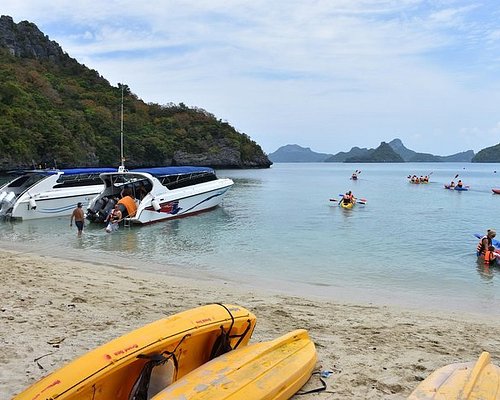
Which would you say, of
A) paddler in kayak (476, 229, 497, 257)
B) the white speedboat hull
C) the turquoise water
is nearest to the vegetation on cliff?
the white speedboat hull

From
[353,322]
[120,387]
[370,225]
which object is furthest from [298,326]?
[370,225]

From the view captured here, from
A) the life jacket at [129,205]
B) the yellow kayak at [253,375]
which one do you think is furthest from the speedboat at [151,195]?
the yellow kayak at [253,375]

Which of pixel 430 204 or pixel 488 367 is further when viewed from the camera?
pixel 430 204

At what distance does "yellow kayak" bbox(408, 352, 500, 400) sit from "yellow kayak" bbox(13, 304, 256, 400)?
1.68 meters

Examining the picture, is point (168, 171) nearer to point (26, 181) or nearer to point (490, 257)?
point (26, 181)

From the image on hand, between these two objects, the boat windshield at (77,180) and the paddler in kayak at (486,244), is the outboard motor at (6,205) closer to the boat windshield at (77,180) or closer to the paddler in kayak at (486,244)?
the boat windshield at (77,180)

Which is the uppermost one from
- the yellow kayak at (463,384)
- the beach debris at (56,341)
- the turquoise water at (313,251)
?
the yellow kayak at (463,384)

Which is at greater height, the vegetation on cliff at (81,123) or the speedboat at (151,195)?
the vegetation on cliff at (81,123)

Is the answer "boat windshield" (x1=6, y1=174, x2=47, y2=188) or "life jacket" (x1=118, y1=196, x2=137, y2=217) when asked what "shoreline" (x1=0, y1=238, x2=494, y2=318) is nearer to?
"life jacket" (x1=118, y1=196, x2=137, y2=217)

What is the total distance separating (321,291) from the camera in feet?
29.7

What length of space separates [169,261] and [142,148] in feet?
244

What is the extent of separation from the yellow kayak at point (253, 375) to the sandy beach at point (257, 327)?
0.77 ft

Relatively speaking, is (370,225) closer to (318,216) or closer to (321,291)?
(318,216)

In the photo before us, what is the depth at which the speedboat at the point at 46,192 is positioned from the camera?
18281 millimetres
